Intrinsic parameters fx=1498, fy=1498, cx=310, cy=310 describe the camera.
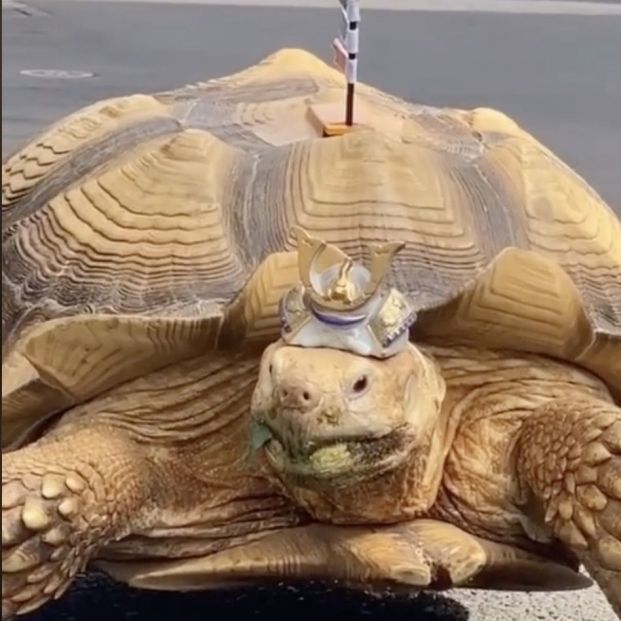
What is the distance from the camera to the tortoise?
1737 mm

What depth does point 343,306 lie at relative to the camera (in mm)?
1612

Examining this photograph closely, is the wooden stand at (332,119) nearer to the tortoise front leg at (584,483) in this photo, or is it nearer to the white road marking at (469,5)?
the tortoise front leg at (584,483)

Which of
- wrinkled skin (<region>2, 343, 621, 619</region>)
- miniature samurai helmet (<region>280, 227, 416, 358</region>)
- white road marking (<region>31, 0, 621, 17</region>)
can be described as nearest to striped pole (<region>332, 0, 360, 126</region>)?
wrinkled skin (<region>2, 343, 621, 619</region>)

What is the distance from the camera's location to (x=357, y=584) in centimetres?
187

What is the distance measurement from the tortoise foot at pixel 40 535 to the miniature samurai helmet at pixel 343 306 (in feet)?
1.16

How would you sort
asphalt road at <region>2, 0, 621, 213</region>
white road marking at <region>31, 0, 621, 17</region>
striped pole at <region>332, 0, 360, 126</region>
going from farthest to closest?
white road marking at <region>31, 0, 621, 17</region>, asphalt road at <region>2, 0, 621, 213</region>, striped pole at <region>332, 0, 360, 126</region>

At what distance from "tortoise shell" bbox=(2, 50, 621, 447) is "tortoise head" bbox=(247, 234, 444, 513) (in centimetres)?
17

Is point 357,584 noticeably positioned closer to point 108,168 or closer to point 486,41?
point 108,168

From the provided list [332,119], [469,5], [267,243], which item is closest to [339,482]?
[267,243]

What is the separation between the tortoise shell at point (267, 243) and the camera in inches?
73.0

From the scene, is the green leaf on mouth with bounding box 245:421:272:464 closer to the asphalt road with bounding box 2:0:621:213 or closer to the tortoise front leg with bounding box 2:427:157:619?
Result: the tortoise front leg with bounding box 2:427:157:619

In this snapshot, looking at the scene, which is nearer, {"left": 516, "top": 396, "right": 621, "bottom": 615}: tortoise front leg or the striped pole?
{"left": 516, "top": 396, "right": 621, "bottom": 615}: tortoise front leg

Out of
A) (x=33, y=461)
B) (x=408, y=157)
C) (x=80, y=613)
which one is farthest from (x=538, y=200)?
(x=80, y=613)

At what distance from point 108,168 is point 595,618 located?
1.04m
